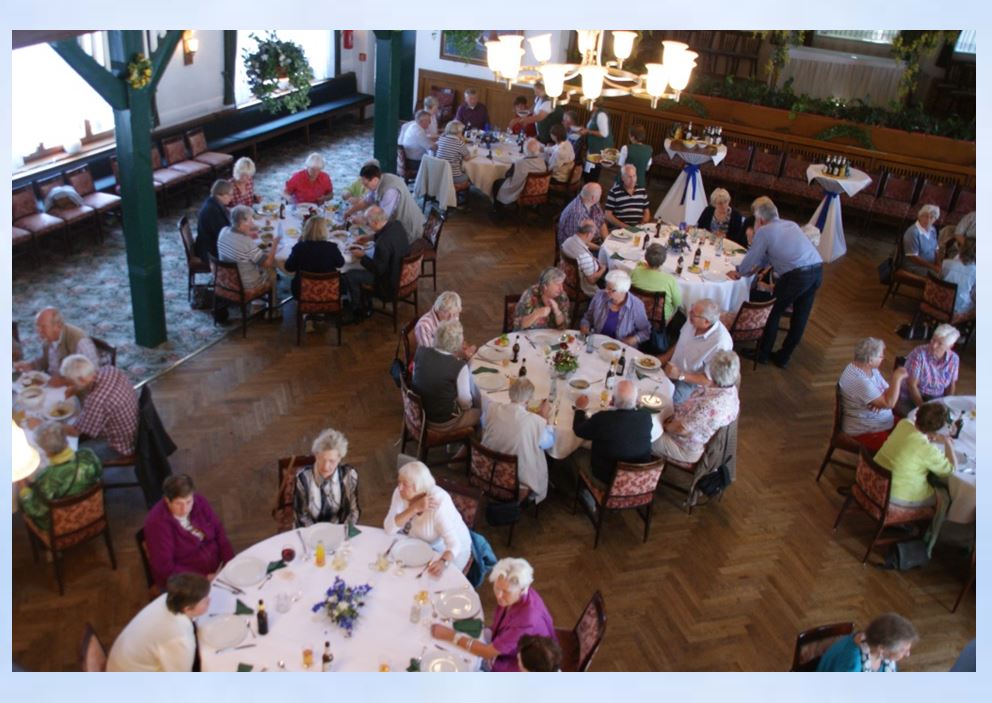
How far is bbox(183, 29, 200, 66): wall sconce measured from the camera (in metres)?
11.9

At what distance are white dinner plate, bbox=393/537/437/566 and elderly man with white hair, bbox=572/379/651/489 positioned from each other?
155cm

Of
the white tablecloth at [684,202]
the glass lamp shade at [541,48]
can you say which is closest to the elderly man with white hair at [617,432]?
the glass lamp shade at [541,48]

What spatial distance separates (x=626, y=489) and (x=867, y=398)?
7.22 feet

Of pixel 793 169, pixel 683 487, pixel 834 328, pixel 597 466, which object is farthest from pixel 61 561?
pixel 793 169

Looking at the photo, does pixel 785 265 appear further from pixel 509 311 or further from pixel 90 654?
pixel 90 654

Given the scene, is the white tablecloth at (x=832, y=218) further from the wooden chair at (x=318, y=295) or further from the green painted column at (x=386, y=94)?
the wooden chair at (x=318, y=295)

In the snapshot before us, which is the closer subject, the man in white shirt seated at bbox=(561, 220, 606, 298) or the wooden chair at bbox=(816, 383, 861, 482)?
the wooden chair at bbox=(816, 383, 861, 482)

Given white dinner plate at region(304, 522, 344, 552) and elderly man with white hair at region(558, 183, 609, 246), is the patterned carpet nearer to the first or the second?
white dinner plate at region(304, 522, 344, 552)

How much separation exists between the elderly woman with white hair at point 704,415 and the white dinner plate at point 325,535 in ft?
8.29

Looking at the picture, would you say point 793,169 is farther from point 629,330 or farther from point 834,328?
point 629,330

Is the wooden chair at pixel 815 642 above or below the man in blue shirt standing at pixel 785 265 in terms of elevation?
below

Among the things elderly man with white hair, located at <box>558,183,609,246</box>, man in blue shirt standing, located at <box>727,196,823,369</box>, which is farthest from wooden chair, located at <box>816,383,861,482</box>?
elderly man with white hair, located at <box>558,183,609,246</box>

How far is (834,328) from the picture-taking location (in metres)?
9.84

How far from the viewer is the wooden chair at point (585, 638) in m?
4.65
